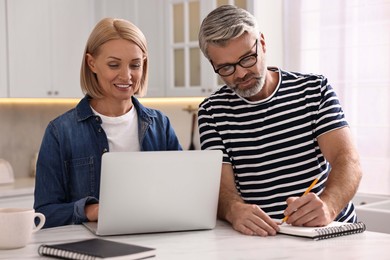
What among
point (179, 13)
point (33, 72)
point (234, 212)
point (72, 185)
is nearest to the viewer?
point (234, 212)

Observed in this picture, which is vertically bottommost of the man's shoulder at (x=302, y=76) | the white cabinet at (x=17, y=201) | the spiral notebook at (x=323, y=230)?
the white cabinet at (x=17, y=201)

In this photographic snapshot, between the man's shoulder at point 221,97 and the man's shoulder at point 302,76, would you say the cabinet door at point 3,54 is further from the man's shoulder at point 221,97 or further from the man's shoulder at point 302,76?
the man's shoulder at point 302,76

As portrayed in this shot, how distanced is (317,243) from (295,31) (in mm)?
2726

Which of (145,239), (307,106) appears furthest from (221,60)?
(145,239)

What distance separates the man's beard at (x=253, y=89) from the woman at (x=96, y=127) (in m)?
0.31

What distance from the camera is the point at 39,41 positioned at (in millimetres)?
4309

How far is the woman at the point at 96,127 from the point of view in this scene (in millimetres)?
2164

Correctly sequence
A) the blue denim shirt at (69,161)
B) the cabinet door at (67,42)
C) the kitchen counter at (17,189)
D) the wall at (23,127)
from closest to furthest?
the blue denim shirt at (69,161) < the kitchen counter at (17,189) < the cabinet door at (67,42) < the wall at (23,127)

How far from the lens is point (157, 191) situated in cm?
188

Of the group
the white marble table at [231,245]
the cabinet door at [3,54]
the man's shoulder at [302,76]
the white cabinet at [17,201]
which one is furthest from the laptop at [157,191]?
the cabinet door at [3,54]

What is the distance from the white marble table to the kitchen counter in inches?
83.1

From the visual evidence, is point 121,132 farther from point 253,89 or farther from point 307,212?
point 307,212

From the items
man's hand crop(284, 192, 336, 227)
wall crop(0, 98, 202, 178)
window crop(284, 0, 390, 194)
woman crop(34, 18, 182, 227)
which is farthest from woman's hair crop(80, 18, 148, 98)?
wall crop(0, 98, 202, 178)

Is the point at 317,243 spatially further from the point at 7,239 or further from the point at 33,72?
the point at 33,72
